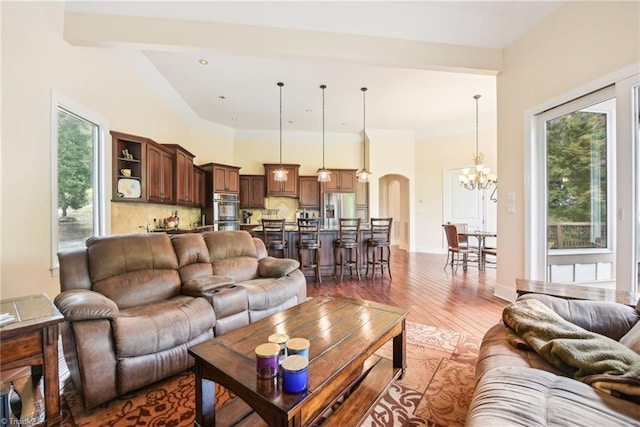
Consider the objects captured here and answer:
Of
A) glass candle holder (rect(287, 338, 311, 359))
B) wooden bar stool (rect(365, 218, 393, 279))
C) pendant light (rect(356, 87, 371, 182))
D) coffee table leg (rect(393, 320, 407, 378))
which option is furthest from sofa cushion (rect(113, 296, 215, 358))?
pendant light (rect(356, 87, 371, 182))

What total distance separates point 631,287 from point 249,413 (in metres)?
3.41

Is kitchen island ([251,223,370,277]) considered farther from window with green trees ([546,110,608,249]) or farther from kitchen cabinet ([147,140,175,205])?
window with green trees ([546,110,608,249])

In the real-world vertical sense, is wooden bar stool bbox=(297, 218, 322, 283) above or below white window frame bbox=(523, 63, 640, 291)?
below

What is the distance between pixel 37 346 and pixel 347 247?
3.87 meters

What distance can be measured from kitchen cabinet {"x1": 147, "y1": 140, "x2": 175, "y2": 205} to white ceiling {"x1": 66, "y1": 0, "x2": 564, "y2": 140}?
140 centimetres

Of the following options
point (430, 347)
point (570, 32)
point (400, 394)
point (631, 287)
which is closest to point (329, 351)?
point (400, 394)

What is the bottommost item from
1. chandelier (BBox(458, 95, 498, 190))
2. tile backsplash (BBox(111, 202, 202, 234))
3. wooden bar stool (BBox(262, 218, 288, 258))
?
wooden bar stool (BBox(262, 218, 288, 258))

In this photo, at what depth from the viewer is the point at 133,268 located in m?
2.36

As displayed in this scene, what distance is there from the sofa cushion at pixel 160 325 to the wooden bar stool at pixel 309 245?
8.30ft

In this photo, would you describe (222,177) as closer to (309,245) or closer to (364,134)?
(309,245)

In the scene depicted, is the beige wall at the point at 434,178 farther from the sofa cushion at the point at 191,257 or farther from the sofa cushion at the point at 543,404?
the sofa cushion at the point at 543,404

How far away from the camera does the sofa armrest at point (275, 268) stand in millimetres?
3084

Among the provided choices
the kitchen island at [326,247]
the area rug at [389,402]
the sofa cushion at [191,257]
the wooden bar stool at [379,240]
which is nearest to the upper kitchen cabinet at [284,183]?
the kitchen island at [326,247]

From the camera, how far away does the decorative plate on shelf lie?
3803 millimetres
